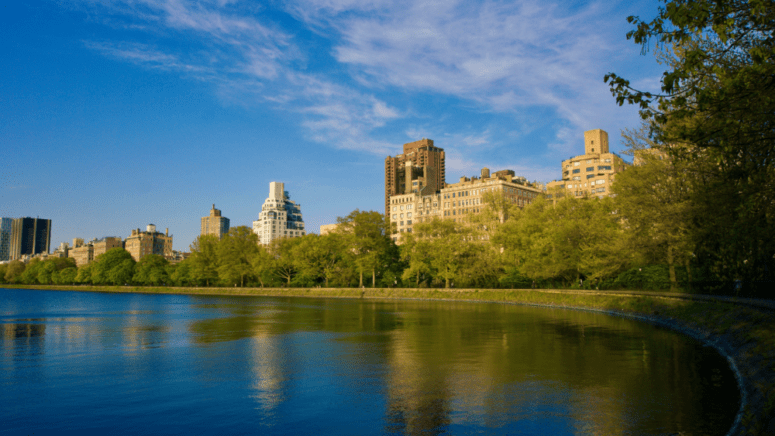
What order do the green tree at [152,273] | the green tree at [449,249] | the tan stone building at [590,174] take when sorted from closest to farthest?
the green tree at [449,249] → the tan stone building at [590,174] → the green tree at [152,273]

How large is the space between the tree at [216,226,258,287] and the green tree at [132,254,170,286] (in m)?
38.6

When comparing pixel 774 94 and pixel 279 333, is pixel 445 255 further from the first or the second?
pixel 774 94

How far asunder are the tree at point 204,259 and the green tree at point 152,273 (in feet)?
78.0

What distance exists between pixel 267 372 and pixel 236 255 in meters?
136

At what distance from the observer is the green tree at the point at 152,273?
7456 inches

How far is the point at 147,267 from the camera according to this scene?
7618 inches

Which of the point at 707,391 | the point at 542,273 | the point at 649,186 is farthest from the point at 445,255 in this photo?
the point at 707,391

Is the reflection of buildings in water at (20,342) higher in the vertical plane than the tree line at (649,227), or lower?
lower

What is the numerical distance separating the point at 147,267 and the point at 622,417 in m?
199

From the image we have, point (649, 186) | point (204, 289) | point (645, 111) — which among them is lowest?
point (204, 289)

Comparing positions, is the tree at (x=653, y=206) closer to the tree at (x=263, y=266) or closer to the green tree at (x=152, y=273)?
the tree at (x=263, y=266)

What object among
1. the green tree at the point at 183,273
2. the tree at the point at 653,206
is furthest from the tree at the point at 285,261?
the tree at the point at 653,206

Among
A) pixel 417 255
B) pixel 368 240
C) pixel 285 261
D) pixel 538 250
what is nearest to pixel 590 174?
pixel 368 240

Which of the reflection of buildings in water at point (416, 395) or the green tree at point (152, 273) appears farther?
the green tree at point (152, 273)
